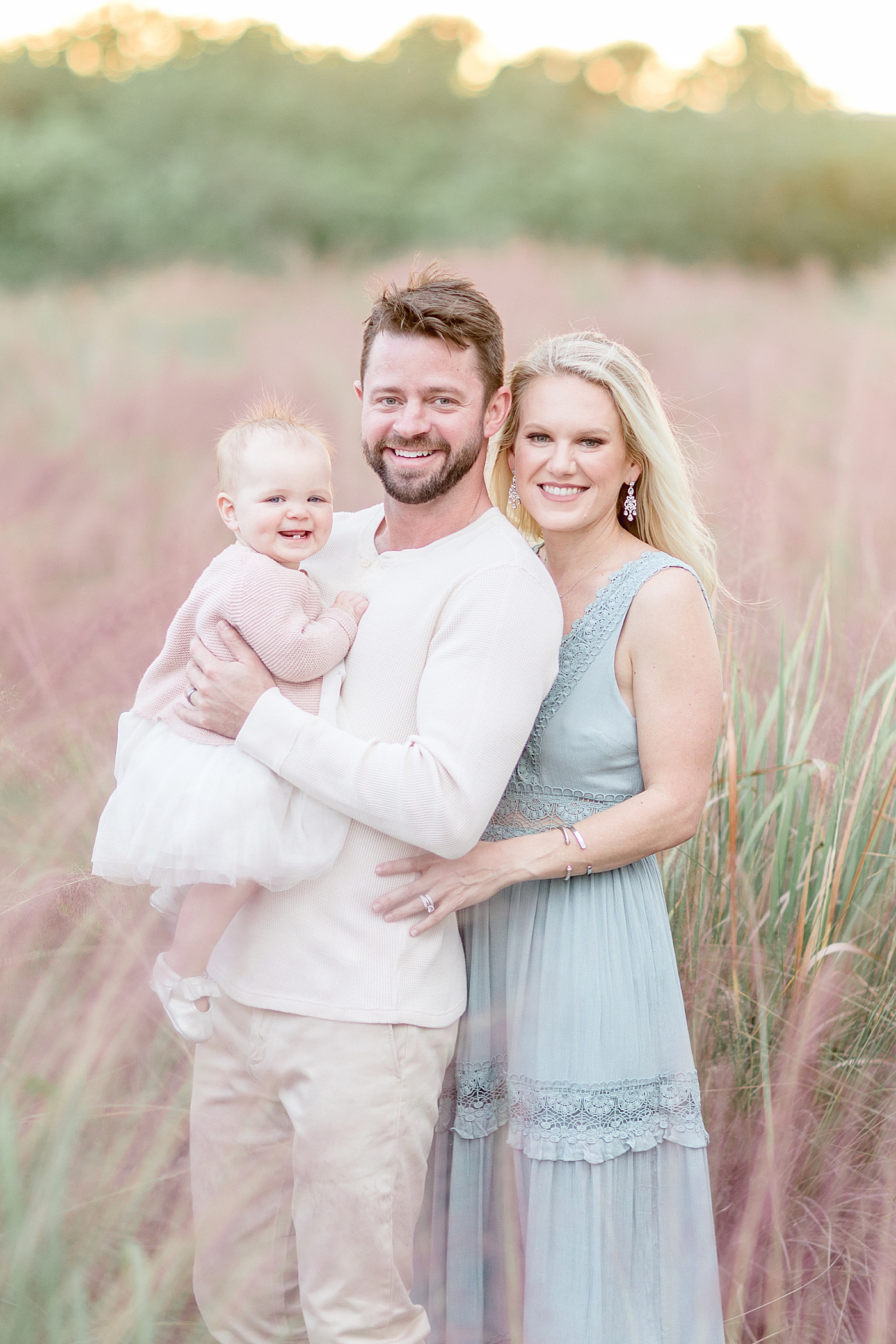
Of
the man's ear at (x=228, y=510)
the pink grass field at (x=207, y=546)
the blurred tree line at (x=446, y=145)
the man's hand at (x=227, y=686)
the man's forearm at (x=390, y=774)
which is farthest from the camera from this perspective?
the blurred tree line at (x=446, y=145)

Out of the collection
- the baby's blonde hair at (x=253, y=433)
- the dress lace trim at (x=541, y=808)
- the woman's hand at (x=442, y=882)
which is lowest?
the woman's hand at (x=442, y=882)

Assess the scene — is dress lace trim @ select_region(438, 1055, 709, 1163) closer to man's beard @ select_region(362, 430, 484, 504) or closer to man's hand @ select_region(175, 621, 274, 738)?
man's hand @ select_region(175, 621, 274, 738)

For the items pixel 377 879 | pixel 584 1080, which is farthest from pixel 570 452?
pixel 584 1080

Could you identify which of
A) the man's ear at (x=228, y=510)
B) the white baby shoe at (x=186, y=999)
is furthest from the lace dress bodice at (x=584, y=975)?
the man's ear at (x=228, y=510)

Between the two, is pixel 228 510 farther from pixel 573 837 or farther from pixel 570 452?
pixel 573 837

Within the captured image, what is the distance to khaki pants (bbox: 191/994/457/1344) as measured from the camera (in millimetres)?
1761

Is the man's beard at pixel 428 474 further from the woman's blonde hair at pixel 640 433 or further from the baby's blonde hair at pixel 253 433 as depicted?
the woman's blonde hair at pixel 640 433

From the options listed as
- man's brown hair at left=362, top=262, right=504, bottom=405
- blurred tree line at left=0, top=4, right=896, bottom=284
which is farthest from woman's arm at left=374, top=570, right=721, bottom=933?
blurred tree line at left=0, top=4, right=896, bottom=284

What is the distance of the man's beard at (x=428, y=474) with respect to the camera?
1.90 metres

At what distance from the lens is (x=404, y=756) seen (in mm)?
1643

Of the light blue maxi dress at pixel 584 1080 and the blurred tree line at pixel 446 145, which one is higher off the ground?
the blurred tree line at pixel 446 145

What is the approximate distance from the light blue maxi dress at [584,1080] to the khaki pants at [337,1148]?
0.18m

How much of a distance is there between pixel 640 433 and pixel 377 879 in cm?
98

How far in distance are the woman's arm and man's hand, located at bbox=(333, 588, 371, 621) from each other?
0.45 metres
